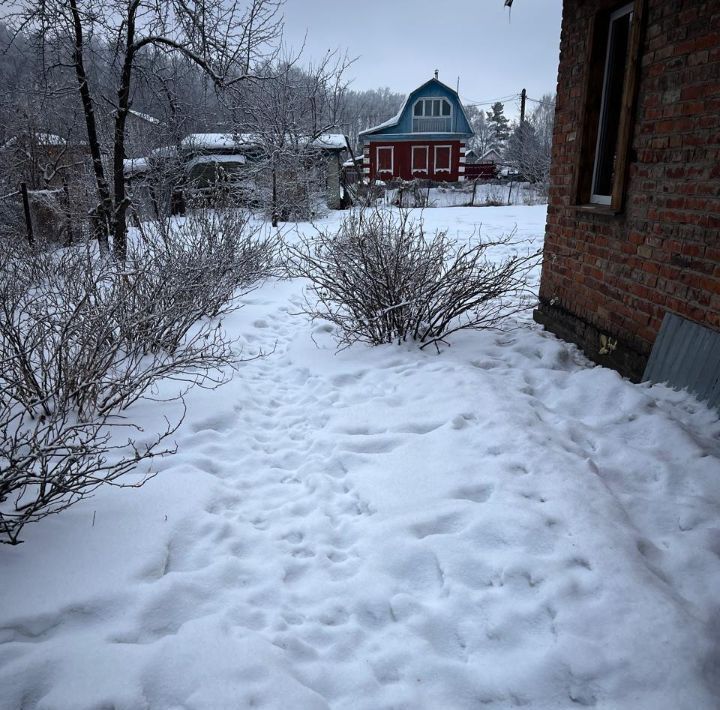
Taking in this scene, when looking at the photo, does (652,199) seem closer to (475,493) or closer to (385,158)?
(475,493)

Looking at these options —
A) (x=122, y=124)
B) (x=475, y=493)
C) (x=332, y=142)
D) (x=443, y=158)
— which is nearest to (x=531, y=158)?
(x=443, y=158)

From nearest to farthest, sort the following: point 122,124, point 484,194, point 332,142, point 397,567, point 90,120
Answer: point 397,567
point 122,124
point 90,120
point 332,142
point 484,194

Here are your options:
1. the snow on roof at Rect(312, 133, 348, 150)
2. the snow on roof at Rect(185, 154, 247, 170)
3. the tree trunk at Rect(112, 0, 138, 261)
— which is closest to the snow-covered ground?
the tree trunk at Rect(112, 0, 138, 261)

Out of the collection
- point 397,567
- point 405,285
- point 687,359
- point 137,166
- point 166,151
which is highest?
point 166,151

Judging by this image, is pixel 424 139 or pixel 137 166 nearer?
pixel 137 166

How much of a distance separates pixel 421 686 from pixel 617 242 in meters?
3.32

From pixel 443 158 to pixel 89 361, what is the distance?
29.6m

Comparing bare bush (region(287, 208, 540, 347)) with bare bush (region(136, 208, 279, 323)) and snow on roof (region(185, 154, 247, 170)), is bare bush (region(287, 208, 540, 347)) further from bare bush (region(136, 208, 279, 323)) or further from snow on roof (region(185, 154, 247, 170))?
snow on roof (region(185, 154, 247, 170))

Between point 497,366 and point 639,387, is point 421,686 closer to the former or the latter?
point 639,387

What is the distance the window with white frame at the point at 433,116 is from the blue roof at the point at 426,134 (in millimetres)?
223

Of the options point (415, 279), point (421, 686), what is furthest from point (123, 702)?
point (415, 279)

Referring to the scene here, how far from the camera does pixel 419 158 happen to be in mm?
29703

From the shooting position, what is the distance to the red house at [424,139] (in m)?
29.1

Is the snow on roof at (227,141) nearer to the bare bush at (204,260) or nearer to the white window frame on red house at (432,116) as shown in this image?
the bare bush at (204,260)
